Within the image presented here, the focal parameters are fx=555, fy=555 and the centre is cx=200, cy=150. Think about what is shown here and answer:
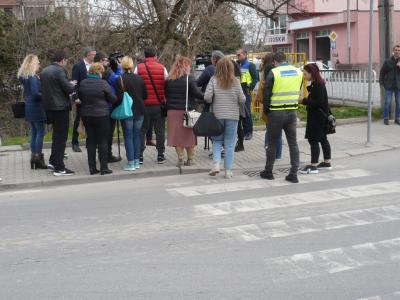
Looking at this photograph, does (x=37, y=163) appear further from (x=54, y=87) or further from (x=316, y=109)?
(x=316, y=109)

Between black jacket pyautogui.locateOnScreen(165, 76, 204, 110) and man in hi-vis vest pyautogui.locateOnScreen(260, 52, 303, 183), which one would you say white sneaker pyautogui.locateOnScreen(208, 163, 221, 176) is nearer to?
man in hi-vis vest pyautogui.locateOnScreen(260, 52, 303, 183)

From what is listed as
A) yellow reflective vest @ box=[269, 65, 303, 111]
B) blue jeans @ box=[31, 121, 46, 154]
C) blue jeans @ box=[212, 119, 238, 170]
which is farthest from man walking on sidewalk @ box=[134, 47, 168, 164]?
yellow reflective vest @ box=[269, 65, 303, 111]

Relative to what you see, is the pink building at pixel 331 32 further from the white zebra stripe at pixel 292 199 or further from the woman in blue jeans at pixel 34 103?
the white zebra stripe at pixel 292 199

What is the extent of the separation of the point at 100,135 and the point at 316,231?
4.27 m

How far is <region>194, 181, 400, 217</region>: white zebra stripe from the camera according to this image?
22.1 ft

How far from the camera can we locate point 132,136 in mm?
9172

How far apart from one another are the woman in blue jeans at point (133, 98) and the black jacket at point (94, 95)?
0.37 metres

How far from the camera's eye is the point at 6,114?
2316cm

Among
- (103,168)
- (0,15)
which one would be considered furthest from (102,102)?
(0,15)

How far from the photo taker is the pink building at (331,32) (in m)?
46.9

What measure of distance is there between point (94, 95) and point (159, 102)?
1234 millimetres

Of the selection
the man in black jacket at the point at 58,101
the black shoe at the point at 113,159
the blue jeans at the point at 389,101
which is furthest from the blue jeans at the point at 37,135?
the blue jeans at the point at 389,101

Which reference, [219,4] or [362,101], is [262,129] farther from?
[219,4]

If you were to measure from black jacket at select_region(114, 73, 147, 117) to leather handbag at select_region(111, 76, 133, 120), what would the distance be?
2.8 inches
